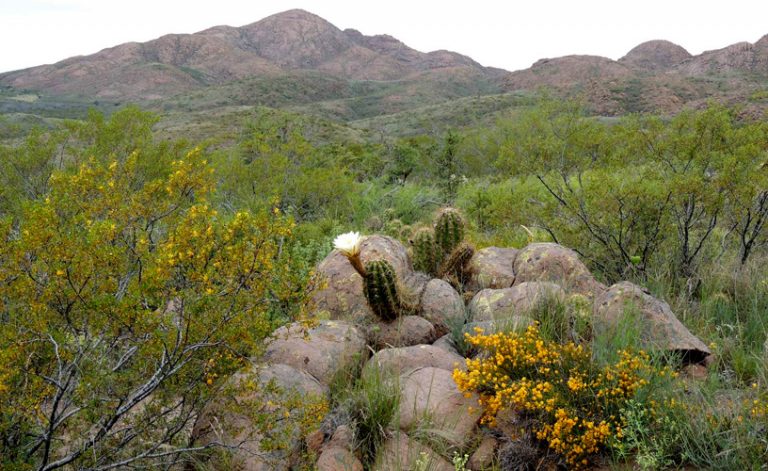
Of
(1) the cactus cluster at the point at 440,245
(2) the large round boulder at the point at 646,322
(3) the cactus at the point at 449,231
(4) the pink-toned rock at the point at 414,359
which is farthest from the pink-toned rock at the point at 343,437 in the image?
(3) the cactus at the point at 449,231

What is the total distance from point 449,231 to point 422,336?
1.61 meters


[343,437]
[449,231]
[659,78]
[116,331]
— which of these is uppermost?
[659,78]

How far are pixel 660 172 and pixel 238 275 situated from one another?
5.16m

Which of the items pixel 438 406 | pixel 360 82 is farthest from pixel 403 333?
pixel 360 82

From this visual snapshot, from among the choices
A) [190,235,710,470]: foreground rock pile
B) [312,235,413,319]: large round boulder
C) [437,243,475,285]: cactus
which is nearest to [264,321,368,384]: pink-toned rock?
[190,235,710,470]: foreground rock pile

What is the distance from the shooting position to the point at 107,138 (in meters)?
9.42

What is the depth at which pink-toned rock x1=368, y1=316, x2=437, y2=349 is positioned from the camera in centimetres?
414

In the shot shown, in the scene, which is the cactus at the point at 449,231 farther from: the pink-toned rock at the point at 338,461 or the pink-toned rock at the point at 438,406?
the pink-toned rock at the point at 338,461

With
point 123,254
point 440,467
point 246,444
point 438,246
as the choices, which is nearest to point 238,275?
point 123,254

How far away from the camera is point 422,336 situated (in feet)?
13.8

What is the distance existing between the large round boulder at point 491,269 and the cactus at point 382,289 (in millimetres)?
1137

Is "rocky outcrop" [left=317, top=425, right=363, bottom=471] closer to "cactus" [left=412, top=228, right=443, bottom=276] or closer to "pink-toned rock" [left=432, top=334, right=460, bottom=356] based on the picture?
"pink-toned rock" [left=432, top=334, right=460, bottom=356]

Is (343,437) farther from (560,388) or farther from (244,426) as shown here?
(560,388)

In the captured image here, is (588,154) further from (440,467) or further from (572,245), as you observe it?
(440,467)
